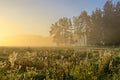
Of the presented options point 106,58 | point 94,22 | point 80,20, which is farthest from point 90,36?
point 106,58

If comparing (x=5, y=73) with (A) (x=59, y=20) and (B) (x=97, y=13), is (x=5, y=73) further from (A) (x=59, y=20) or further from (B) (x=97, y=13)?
(A) (x=59, y=20)

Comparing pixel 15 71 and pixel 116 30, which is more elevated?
pixel 116 30

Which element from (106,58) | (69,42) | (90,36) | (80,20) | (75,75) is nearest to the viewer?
(75,75)

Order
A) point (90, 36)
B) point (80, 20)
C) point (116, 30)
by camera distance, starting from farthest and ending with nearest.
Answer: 1. point (80, 20)
2. point (90, 36)
3. point (116, 30)

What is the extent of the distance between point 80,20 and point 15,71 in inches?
3620

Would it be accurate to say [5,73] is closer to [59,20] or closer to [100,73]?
[100,73]

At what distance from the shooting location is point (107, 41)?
3243 inches

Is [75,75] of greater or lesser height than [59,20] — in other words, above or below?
below

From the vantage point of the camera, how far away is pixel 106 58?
524 inches

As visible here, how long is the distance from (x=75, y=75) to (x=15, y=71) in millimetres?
2299

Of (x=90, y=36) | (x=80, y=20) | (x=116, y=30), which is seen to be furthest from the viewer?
(x=80, y=20)

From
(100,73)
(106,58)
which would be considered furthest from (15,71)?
(106,58)

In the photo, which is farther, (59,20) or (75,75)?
(59,20)

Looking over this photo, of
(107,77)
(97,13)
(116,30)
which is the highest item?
(97,13)
